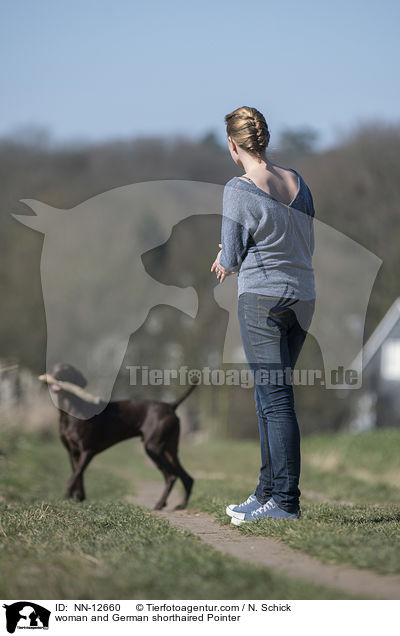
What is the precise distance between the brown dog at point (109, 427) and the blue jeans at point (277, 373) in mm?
2847

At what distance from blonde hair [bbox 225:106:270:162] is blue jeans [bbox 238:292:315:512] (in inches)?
37.1

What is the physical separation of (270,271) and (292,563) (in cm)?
178

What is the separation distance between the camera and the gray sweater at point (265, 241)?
4344mm

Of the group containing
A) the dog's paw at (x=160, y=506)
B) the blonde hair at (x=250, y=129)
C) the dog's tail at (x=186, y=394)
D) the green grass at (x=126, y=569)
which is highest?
the blonde hair at (x=250, y=129)

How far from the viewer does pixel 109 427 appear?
743cm

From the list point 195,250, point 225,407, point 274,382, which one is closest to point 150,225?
point 195,250

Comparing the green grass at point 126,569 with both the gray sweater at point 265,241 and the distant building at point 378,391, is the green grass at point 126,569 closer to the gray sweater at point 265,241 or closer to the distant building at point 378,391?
the gray sweater at point 265,241

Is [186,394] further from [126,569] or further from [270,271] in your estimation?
[126,569]

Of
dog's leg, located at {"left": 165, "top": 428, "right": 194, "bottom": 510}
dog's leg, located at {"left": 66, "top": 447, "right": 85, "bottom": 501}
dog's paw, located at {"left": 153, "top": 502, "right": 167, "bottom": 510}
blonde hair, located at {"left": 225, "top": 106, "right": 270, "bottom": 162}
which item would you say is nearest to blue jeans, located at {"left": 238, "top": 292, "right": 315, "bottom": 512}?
blonde hair, located at {"left": 225, "top": 106, "right": 270, "bottom": 162}
